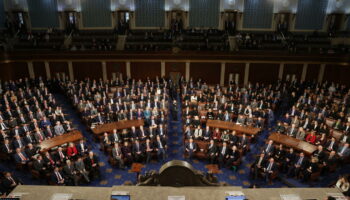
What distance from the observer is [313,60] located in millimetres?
18125

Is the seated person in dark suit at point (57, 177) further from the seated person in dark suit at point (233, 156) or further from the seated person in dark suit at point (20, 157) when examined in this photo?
the seated person in dark suit at point (233, 156)

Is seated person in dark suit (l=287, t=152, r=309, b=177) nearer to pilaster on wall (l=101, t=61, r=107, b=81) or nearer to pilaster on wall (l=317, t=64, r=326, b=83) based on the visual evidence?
pilaster on wall (l=317, t=64, r=326, b=83)

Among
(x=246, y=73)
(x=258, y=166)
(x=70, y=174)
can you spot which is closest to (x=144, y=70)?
(x=246, y=73)

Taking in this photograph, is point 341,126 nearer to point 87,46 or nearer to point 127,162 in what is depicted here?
point 127,162

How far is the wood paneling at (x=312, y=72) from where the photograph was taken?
1854cm

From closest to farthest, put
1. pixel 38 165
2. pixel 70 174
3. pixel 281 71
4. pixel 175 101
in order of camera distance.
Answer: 1. pixel 70 174
2. pixel 38 165
3. pixel 175 101
4. pixel 281 71

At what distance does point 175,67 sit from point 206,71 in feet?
8.25

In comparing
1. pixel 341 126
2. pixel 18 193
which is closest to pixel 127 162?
pixel 18 193

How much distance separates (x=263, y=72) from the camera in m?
19.2

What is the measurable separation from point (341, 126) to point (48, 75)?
1918 cm

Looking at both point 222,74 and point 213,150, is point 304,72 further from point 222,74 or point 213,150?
point 213,150

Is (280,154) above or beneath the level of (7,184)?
above

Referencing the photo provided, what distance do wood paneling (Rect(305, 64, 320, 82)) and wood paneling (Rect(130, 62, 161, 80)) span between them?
457 inches

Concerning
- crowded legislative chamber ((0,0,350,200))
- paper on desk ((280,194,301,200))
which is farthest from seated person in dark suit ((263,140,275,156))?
paper on desk ((280,194,301,200))
